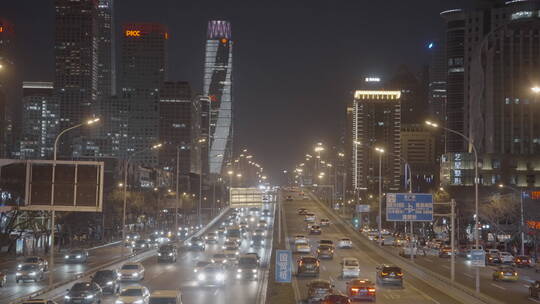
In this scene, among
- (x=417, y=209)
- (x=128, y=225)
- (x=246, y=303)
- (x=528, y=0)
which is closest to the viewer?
(x=246, y=303)

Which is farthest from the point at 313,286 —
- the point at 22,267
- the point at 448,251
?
the point at 448,251

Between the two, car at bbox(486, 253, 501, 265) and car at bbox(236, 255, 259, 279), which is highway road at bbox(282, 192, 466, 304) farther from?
car at bbox(486, 253, 501, 265)

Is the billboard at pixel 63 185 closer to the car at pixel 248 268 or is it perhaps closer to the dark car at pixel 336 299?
the car at pixel 248 268

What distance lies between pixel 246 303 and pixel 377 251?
4300 cm

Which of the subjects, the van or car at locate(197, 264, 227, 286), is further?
car at locate(197, 264, 227, 286)

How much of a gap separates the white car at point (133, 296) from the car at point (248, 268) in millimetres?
15448

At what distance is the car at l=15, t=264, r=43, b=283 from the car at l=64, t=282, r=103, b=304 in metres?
13.2

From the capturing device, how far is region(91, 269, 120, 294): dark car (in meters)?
39.0

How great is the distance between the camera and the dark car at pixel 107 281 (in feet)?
128

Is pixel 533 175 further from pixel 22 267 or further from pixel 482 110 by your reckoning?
pixel 22 267

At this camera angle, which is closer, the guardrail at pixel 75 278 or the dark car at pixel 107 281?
the guardrail at pixel 75 278

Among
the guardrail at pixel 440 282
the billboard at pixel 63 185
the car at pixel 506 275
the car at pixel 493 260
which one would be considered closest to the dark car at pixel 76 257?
the billboard at pixel 63 185

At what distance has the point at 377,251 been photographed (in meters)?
75.2

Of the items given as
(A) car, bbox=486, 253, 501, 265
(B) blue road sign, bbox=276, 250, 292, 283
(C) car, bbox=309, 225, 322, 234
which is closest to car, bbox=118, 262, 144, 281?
(B) blue road sign, bbox=276, 250, 292, 283
